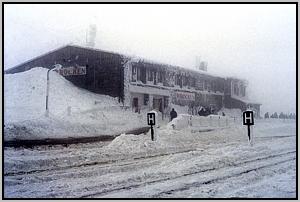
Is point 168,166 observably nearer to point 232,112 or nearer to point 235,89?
point 232,112

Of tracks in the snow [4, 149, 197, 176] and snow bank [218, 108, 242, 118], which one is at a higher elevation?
snow bank [218, 108, 242, 118]

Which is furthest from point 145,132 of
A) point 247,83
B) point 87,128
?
point 247,83

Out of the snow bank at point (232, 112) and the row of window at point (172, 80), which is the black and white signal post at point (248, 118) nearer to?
the snow bank at point (232, 112)

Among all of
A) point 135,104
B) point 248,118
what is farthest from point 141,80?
point 248,118

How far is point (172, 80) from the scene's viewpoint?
428 centimetres

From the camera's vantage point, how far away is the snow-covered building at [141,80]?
410 centimetres

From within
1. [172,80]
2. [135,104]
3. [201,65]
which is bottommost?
[135,104]

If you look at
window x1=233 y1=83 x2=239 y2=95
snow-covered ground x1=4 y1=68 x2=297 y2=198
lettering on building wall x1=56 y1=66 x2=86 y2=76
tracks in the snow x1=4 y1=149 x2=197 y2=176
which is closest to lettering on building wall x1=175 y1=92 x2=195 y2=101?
snow-covered ground x1=4 y1=68 x2=297 y2=198

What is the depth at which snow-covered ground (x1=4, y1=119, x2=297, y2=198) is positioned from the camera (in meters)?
3.79

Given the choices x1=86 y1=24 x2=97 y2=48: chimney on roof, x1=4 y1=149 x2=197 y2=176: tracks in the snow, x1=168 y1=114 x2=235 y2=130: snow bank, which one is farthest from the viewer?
x1=168 y1=114 x2=235 y2=130: snow bank

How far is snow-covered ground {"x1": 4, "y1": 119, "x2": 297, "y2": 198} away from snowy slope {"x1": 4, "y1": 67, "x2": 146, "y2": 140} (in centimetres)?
15

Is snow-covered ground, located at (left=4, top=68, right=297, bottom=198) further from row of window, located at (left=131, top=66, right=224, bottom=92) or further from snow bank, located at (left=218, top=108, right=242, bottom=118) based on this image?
row of window, located at (left=131, top=66, right=224, bottom=92)

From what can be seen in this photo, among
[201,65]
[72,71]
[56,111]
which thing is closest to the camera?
[56,111]

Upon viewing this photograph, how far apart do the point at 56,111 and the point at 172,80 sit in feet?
3.98
